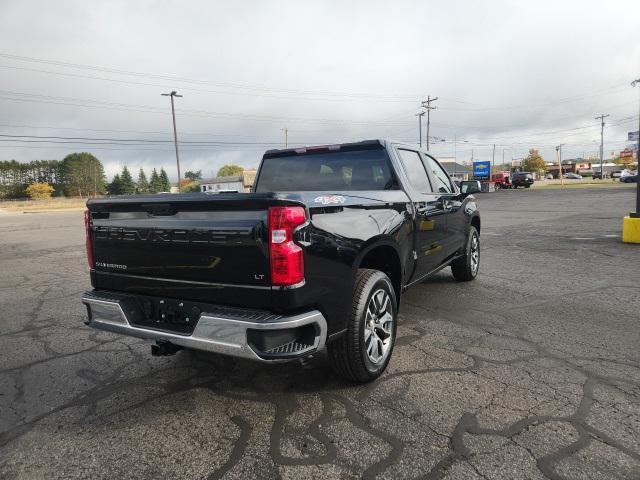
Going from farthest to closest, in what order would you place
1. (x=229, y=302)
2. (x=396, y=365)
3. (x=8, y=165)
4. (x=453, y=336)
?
(x=8, y=165) < (x=453, y=336) < (x=396, y=365) < (x=229, y=302)

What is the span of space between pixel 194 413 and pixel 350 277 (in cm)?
136

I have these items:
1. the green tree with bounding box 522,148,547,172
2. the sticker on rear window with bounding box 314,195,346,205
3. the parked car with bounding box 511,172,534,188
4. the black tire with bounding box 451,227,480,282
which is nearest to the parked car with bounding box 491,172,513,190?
the parked car with bounding box 511,172,534,188

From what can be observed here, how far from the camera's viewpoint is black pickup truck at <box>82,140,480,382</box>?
2516mm

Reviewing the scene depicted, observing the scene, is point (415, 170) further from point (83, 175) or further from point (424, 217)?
point (83, 175)

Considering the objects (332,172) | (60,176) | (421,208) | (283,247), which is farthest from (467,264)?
(60,176)

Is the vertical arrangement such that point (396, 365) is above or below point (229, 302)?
below

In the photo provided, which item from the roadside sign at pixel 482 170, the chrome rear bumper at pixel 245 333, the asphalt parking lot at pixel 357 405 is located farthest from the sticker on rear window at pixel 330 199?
the roadside sign at pixel 482 170

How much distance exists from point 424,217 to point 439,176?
49.0 inches

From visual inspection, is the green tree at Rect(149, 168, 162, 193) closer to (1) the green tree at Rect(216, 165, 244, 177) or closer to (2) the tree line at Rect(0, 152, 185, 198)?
(2) the tree line at Rect(0, 152, 185, 198)

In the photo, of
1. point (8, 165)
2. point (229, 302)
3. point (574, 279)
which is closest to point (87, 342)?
point (229, 302)

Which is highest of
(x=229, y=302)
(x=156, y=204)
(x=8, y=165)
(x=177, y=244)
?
(x=8, y=165)

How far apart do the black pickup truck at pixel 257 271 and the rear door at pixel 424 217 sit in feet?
0.90

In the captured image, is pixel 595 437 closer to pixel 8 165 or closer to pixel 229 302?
pixel 229 302

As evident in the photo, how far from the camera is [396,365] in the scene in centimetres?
356
